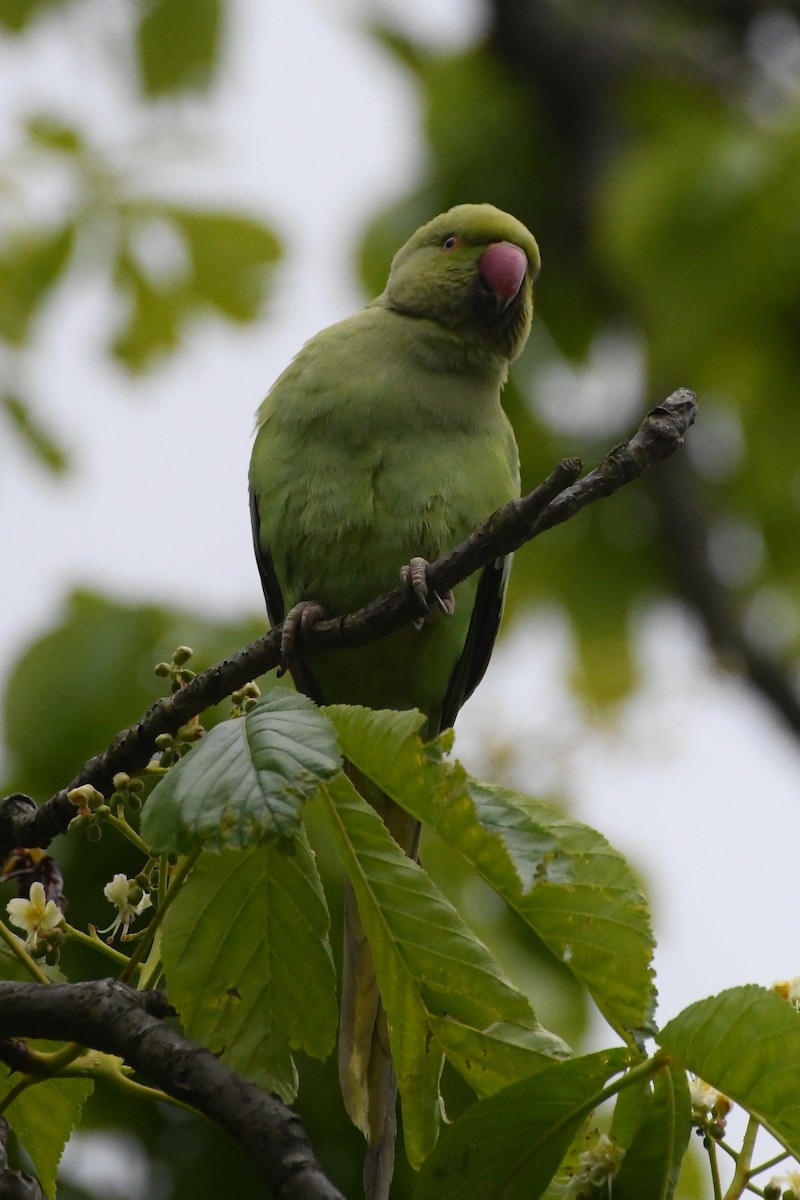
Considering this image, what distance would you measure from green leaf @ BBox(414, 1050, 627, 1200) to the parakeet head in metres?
2.58

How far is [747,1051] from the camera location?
5.12 feet

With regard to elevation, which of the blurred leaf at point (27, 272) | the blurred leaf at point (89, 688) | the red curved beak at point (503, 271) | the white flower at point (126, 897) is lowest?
the white flower at point (126, 897)

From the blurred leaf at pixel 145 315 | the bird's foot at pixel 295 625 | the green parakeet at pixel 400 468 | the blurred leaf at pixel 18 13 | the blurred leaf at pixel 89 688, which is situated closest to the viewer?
the bird's foot at pixel 295 625

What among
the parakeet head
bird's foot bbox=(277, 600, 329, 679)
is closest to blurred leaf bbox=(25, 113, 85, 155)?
the parakeet head

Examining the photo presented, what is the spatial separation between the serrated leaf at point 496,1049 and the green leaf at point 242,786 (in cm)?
40

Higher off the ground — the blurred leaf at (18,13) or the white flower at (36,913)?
the blurred leaf at (18,13)

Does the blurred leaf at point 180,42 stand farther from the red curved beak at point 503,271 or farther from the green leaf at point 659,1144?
the green leaf at point 659,1144

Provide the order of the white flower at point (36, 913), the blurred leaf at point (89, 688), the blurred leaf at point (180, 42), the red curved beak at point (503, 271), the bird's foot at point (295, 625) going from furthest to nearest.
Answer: the blurred leaf at point (180, 42), the blurred leaf at point (89, 688), the red curved beak at point (503, 271), the bird's foot at point (295, 625), the white flower at point (36, 913)

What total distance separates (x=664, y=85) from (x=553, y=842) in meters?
9.35

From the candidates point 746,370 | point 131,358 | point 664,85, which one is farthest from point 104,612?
point 664,85

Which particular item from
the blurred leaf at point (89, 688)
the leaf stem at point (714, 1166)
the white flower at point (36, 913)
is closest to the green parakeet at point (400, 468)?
the blurred leaf at point (89, 688)

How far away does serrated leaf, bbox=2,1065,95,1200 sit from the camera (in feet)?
6.47

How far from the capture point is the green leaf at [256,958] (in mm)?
1791

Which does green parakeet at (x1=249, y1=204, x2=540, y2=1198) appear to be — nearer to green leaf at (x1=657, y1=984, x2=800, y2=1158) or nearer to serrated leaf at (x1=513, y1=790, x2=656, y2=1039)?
serrated leaf at (x1=513, y1=790, x2=656, y2=1039)
